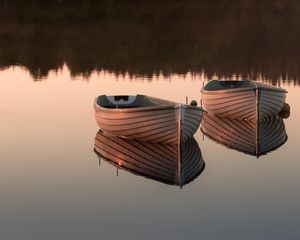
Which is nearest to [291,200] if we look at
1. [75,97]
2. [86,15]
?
[75,97]

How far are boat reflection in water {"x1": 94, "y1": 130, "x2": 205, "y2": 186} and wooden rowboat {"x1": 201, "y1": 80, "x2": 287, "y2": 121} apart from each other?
339cm

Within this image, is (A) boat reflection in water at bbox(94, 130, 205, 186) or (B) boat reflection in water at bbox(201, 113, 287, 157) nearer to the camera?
(A) boat reflection in water at bbox(94, 130, 205, 186)

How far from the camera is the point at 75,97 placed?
107ft

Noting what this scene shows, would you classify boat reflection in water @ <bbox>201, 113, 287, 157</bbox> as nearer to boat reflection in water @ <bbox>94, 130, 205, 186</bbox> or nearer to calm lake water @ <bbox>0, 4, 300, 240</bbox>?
calm lake water @ <bbox>0, 4, 300, 240</bbox>

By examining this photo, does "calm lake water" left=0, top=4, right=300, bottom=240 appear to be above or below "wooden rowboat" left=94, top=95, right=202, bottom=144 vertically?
below

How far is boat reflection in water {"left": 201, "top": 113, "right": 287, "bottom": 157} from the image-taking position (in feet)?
73.6

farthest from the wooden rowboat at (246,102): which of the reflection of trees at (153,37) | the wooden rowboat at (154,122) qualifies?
the reflection of trees at (153,37)

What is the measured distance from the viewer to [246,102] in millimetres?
25594

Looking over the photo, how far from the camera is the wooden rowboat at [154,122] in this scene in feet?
69.6

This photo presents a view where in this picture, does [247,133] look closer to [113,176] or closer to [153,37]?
[113,176]

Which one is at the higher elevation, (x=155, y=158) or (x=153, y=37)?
(x=155, y=158)

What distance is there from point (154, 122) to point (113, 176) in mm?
2913

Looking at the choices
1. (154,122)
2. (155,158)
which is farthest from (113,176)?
(154,122)

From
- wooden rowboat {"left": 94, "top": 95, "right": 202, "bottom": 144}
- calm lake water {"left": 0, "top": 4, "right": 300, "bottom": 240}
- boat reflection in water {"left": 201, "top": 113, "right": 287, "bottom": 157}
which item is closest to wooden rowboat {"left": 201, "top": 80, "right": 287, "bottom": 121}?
boat reflection in water {"left": 201, "top": 113, "right": 287, "bottom": 157}
